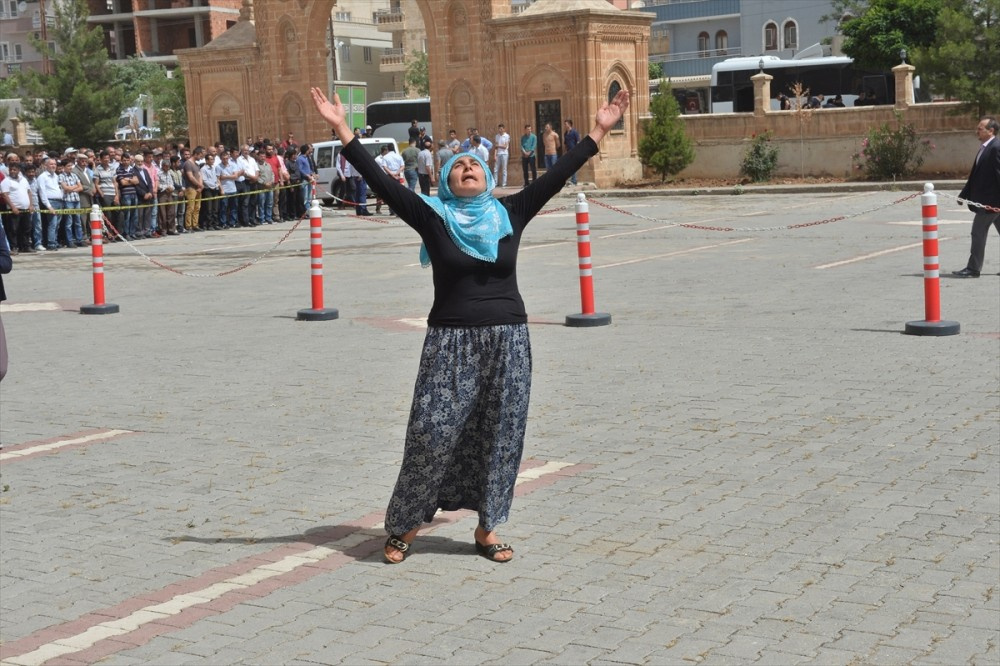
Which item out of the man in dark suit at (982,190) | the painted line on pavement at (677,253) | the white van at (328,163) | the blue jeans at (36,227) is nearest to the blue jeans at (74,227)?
the blue jeans at (36,227)

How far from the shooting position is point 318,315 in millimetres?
15383

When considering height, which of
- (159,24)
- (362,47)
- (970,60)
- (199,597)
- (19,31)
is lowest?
(199,597)

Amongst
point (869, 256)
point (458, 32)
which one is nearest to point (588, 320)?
point (869, 256)

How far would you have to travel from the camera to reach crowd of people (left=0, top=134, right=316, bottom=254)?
2708 cm

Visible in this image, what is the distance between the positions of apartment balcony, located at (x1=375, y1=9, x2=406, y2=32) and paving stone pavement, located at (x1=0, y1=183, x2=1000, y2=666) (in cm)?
Answer: 8198

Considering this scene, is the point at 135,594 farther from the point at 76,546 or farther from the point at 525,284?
the point at 525,284

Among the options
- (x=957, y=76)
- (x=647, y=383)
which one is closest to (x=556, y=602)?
(x=647, y=383)

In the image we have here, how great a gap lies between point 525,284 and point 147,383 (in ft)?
24.4

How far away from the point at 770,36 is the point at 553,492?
83780mm

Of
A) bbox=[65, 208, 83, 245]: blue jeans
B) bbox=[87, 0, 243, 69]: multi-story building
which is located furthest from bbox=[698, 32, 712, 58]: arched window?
bbox=[65, 208, 83, 245]: blue jeans

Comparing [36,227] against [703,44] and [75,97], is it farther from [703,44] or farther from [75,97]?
[703,44]

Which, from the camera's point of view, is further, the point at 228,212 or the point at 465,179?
the point at 228,212

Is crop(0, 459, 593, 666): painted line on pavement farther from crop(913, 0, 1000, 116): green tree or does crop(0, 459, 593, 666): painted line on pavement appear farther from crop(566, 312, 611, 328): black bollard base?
crop(913, 0, 1000, 116): green tree

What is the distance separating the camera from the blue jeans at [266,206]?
34.8 metres
